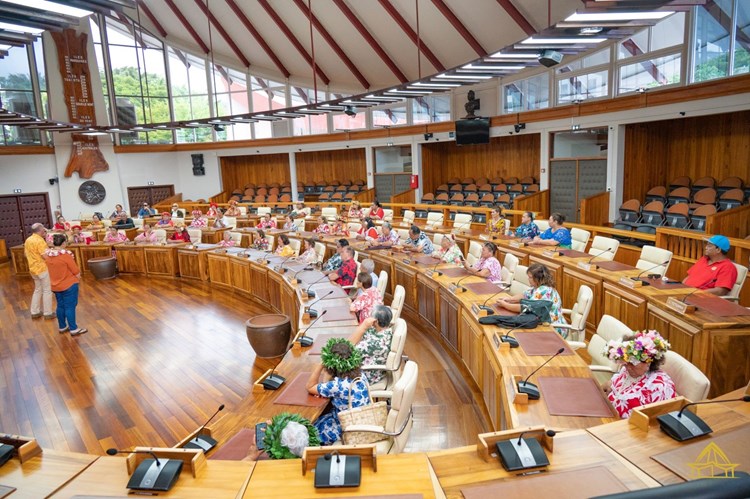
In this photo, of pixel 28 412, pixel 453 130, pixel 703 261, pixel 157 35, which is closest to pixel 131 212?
pixel 157 35

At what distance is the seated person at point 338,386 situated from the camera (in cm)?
324

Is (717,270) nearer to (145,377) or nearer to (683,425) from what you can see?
(683,425)

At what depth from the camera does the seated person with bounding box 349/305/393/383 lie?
14.2 feet

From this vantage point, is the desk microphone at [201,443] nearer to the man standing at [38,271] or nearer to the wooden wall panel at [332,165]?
the man standing at [38,271]

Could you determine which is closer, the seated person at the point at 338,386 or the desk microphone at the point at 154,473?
the desk microphone at the point at 154,473

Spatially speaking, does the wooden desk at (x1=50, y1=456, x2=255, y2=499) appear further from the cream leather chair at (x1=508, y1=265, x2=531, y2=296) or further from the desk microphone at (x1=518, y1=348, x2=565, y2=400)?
the cream leather chair at (x1=508, y1=265, x2=531, y2=296)

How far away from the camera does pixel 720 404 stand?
8.34ft

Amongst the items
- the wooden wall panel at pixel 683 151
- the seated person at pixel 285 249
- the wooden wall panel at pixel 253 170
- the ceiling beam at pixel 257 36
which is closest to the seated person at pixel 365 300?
the seated person at pixel 285 249

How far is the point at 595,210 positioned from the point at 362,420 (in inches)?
365

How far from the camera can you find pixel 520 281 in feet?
19.2

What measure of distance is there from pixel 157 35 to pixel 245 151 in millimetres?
5941

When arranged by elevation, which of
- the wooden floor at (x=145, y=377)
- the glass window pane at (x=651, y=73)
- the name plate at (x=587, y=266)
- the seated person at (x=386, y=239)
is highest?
the glass window pane at (x=651, y=73)

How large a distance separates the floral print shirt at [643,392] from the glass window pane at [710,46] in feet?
26.8

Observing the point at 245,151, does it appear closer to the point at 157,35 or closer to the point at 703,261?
the point at 157,35
